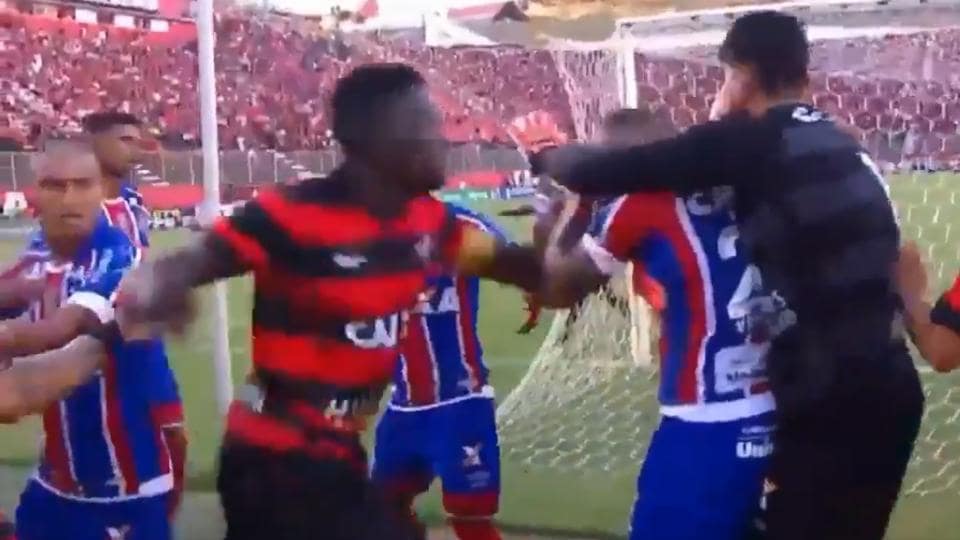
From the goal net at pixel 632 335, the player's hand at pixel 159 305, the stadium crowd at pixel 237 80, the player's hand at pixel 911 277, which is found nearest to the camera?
the player's hand at pixel 159 305

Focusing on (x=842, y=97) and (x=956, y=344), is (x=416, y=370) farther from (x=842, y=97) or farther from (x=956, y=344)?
(x=842, y=97)

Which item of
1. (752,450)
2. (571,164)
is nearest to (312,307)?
(571,164)

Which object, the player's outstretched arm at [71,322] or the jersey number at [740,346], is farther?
the jersey number at [740,346]

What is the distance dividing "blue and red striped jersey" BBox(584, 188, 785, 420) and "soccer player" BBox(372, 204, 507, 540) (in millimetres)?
1575

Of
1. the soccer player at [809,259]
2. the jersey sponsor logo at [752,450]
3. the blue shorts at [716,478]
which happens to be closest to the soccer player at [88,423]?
the soccer player at [809,259]

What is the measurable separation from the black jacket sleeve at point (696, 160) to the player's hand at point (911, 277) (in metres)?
0.48

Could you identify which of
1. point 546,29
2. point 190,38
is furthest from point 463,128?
point 546,29

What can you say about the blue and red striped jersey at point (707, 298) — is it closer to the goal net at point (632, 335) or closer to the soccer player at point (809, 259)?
the soccer player at point (809, 259)

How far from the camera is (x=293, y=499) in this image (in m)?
2.67

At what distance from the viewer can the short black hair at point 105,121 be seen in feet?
16.1

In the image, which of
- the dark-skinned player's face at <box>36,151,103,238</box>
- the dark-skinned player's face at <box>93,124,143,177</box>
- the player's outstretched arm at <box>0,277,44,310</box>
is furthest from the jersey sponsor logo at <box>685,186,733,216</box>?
the dark-skinned player's face at <box>93,124,143,177</box>

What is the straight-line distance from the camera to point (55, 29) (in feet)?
107

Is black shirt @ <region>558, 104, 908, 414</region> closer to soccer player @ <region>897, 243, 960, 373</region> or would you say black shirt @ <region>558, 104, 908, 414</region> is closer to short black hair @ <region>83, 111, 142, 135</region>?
soccer player @ <region>897, 243, 960, 373</region>

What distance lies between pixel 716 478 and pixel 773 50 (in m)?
0.92
